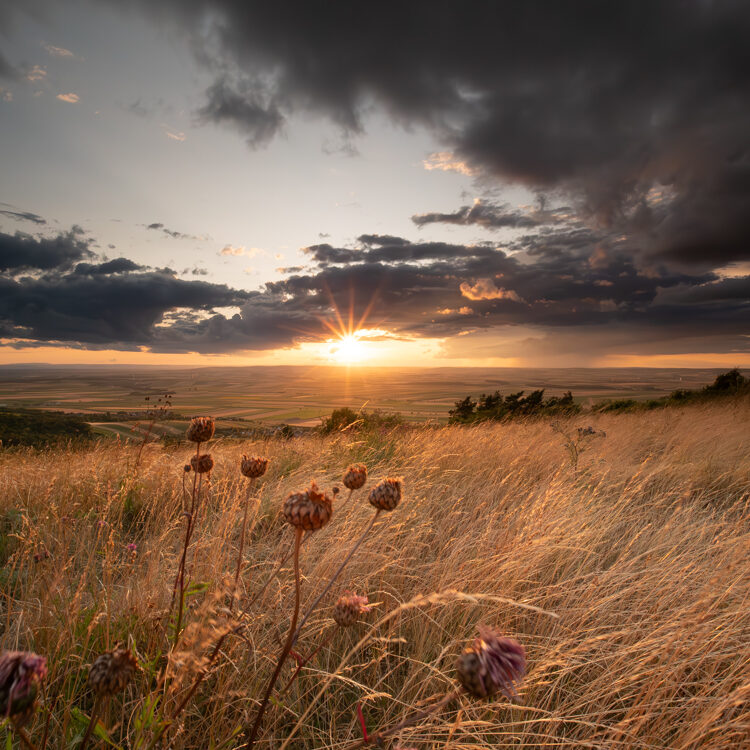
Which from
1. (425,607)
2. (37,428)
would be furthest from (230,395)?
(425,607)

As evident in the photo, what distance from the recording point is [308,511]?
126 cm

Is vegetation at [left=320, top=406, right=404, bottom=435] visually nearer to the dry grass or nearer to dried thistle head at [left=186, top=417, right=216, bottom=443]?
the dry grass

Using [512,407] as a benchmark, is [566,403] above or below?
above

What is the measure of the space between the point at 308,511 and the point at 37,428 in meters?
17.1

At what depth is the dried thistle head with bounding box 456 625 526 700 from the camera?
3.10 feet

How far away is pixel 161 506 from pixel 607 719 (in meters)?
4.66

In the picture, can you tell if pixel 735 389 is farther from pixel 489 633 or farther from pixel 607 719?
pixel 489 633

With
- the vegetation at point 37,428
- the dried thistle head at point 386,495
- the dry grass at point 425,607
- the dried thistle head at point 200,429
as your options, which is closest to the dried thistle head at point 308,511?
the dried thistle head at point 386,495

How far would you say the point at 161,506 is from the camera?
193 inches

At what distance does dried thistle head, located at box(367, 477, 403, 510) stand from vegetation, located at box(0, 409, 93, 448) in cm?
1091

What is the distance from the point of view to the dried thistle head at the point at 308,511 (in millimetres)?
1245

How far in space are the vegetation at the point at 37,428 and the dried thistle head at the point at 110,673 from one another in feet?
35.3

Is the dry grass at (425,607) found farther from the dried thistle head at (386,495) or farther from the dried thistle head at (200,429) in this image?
the dried thistle head at (200,429)

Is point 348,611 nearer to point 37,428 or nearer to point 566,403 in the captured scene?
point 566,403
